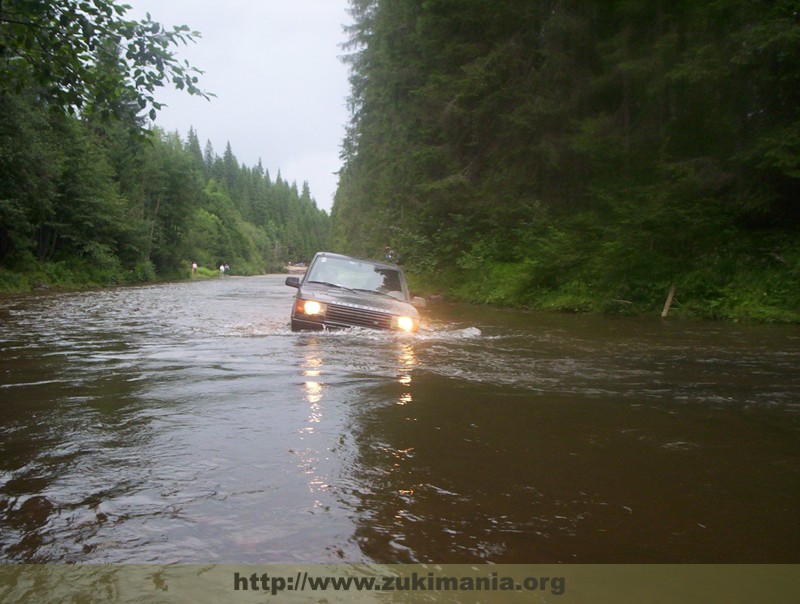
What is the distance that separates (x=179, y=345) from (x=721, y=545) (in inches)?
284

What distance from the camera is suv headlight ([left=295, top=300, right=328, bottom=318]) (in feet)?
27.9

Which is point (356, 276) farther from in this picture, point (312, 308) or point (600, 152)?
point (600, 152)

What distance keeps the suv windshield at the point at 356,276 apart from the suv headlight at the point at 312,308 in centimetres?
102

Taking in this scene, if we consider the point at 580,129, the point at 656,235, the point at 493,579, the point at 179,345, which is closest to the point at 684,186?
the point at 656,235

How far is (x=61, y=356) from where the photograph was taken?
7062 mm

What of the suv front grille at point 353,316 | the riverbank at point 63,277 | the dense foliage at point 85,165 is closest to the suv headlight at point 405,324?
the suv front grille at point 353,316

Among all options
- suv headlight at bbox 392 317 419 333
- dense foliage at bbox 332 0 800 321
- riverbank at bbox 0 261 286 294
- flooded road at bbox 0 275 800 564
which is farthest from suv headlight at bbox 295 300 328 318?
riverbank at bbox 0 261 286 294

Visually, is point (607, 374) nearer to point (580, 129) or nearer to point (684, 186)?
point (684, 186)

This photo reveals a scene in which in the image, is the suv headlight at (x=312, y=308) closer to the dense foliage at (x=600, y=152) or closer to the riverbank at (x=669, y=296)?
the riverbank at (x=669, y=296)

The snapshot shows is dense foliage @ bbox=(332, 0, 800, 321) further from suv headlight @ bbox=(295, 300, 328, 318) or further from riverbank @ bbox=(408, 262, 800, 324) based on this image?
suv headlight @ bbox=(295, 300, 328, 318)

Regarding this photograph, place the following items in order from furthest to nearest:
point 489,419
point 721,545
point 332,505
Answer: point 489,419 → point 332,505 → point 721,545

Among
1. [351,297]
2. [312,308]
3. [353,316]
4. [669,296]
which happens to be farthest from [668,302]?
[312,308]

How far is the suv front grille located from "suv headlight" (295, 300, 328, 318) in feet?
0.29

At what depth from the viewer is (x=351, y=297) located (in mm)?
8922
